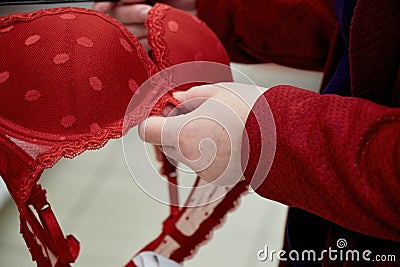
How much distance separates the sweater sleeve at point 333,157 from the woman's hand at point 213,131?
0.01m

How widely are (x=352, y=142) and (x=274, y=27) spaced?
0.30 metres

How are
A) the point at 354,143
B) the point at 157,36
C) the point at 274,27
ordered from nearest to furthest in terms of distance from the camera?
the point at 354,143
the point at 157,36
the point at 274,27

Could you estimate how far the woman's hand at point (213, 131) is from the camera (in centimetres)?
39

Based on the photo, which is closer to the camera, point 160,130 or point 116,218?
point 160,130

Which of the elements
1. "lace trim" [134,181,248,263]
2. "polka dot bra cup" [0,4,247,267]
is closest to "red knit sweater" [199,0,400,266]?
"polka dot bra cup" [0,4,247,267]

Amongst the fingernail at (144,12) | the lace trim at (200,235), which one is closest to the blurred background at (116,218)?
the lace trim at (200,235)

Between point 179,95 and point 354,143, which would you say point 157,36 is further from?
point 354,143

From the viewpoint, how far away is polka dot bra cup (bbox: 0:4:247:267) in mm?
415

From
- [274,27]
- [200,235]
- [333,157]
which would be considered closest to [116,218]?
[200,235]

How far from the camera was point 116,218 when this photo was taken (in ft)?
2.73

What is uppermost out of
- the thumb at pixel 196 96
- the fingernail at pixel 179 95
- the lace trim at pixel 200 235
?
the thumb at pixel 196 96

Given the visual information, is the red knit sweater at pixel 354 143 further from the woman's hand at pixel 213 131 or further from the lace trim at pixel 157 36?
the lace trim at pixel 157 36

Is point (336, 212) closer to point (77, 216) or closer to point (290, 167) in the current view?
point (290, 167)

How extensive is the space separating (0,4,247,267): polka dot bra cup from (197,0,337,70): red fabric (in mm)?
152
